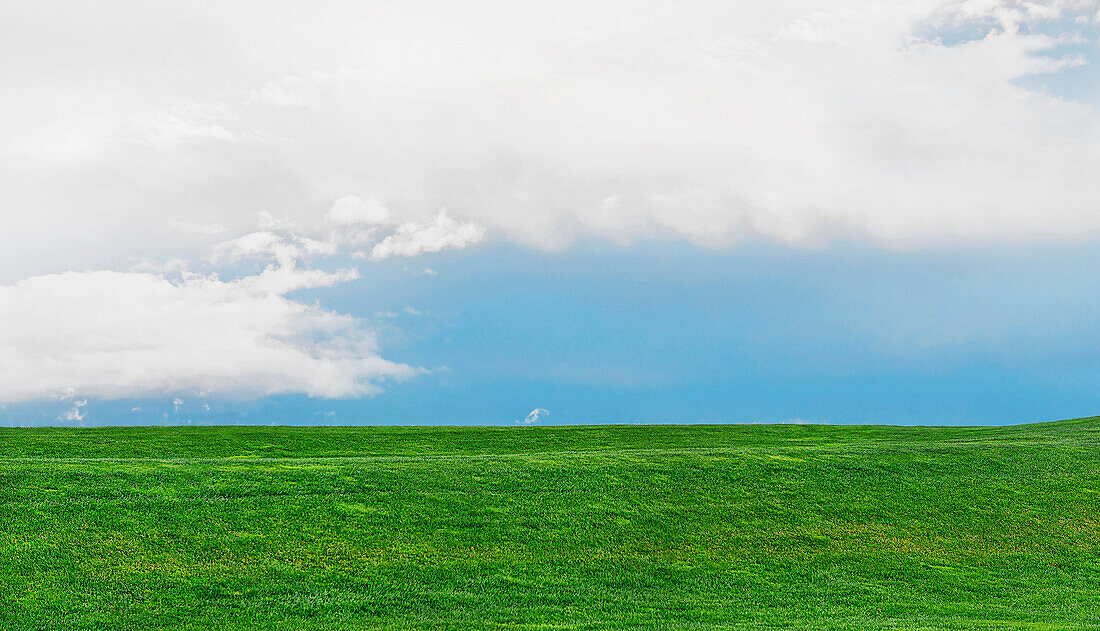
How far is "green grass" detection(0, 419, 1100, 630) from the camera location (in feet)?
40.9

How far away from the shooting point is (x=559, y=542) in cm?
1482

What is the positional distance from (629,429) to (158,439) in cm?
1753

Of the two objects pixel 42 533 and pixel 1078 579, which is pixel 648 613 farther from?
pixel 42 533

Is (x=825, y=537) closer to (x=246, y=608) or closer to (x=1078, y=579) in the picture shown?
(x=1078, y=579)

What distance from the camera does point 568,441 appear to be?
27.8 meters

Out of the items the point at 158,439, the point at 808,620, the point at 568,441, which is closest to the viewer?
the point at 808,620

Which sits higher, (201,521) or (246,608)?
(201,521)

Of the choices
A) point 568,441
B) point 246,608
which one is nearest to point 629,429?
point 568,441

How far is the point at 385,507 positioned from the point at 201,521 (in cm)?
354

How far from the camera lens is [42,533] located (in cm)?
1402

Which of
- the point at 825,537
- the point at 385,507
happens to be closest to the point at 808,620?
the point at 825,537

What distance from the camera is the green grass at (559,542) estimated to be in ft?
40.9

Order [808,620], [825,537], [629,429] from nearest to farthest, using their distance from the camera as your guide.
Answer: [808,620] → [825,537] → [629,429]

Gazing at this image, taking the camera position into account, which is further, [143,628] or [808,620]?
[808,620]
